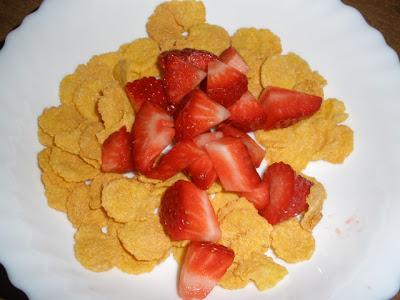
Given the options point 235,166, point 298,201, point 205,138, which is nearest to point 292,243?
point 298,201

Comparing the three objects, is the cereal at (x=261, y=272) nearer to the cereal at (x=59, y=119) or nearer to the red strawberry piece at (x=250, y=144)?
the red strawberry piece at (x=250, y=144)

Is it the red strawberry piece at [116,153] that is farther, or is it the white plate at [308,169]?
the red strawberry piece at [116,153]

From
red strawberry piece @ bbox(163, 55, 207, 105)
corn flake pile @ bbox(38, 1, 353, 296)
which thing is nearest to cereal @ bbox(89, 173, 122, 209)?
corn flake pile @ bbox(38, 1, 353, 296)

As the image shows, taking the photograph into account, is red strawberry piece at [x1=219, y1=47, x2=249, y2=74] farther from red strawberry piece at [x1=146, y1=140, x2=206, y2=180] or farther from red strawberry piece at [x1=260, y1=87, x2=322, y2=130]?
red strawberry piece at [x1=146, y1=140, x2=206, y2=180]

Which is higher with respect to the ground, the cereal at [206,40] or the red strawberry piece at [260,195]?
the cereal at [206,40]

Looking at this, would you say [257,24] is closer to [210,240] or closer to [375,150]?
[375,150]

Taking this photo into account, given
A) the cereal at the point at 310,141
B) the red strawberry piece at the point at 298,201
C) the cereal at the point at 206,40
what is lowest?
the red strawberry piece at the point at 298,201

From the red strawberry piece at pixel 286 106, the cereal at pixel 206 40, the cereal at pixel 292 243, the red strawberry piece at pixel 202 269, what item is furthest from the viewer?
the cereal at pixel 206 40

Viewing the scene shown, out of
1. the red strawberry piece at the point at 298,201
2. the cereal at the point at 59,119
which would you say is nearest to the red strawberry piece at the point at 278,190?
the red strawberry piece at the point at 298,201
